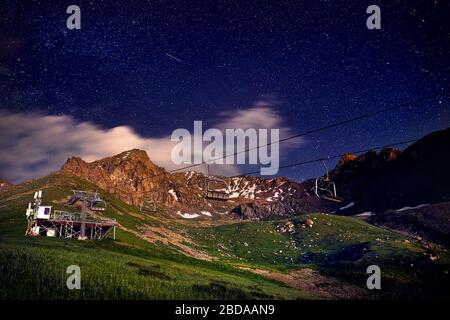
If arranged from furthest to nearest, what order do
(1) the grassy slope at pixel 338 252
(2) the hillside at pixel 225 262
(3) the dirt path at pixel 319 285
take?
(1) the grassy slope at pixel 338 252
(3) the dirt path at pixel 319 285
(2) the hillside at pixel 225 262

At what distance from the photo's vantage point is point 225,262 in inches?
3524

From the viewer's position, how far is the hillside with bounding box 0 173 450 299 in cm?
2495

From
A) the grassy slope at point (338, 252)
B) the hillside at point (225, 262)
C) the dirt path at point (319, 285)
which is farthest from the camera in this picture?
the grassy slope at point (338, 252)

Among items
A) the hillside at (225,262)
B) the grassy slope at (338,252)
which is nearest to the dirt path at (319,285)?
the hillside at (225,262)

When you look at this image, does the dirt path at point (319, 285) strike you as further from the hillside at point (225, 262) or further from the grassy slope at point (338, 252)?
the grassy slope at point (338, 252)

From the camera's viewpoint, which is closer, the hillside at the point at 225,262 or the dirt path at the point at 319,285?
the hillside at the point at 225,262

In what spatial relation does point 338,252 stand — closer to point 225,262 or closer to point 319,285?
point 225,262

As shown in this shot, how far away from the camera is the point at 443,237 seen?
568 feet

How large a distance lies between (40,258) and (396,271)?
7394cm

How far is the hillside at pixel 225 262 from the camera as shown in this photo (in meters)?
25.0

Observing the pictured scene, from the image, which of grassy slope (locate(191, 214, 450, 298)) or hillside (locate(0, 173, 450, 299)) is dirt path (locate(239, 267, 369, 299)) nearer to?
hillside (locate(0, 173, 450, 299))

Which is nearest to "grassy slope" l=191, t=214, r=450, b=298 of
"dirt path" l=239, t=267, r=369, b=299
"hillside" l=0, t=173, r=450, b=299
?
"hillside" l=0, t=173, r=450, b=299
